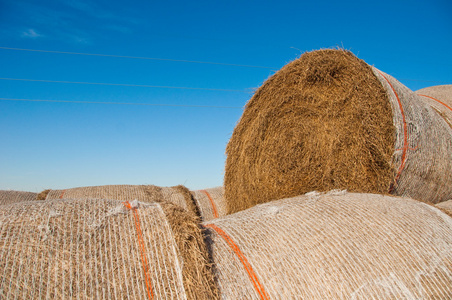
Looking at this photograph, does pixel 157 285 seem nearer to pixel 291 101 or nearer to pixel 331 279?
pixel 331 279

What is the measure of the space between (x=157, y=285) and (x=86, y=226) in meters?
0.57

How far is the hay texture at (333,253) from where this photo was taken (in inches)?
85.4

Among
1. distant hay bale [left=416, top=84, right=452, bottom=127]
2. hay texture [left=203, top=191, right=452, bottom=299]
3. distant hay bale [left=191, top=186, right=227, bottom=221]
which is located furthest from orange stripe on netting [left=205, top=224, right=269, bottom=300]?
distant hay bale [left=416, top=84, right=452, bottom=127]

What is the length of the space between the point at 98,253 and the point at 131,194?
3479 mm

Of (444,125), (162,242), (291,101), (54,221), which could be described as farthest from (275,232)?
(444,125)

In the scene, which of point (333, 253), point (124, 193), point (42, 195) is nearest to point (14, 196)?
point (42, 195)

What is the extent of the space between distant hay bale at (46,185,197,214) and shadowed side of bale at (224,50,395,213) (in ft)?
3.44

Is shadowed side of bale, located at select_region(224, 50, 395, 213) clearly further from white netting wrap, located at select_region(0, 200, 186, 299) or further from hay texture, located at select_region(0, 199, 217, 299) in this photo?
white netting wrap, located at select_region(0, 200, 186, 299)

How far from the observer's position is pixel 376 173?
3455 mm

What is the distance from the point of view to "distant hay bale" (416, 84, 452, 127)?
4.88 metres

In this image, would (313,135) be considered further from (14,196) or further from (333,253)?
(14,196)

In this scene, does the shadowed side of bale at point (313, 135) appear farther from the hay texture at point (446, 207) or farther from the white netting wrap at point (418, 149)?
the hay texture at point (446, 207)

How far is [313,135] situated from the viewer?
3965 mm

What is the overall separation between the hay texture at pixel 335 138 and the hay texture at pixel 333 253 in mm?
767
